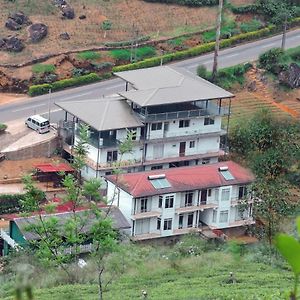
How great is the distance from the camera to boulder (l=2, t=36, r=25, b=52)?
133 feet

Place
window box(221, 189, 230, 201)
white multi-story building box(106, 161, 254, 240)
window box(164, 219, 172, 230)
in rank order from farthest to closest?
window box(221, 189, 230, 201)
window box(164, 219, 172, 230)
white multi-story building box(106, 161, 254, 240)

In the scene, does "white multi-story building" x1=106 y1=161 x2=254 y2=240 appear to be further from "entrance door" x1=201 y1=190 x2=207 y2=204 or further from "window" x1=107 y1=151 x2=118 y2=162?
"window" x1=107 y1=151 x2=118 y2=162

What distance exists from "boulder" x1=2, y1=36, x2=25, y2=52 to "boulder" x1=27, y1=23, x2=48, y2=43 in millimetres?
881

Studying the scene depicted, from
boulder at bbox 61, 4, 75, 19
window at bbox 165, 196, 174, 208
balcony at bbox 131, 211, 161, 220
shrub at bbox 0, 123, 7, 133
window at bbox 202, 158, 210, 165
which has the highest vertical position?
boulder at bbox 61, 4, 75, 19

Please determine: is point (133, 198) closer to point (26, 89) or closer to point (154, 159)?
point (154, 159)

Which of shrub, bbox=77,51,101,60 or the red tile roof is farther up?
shrub, bbox=77,51,101,60

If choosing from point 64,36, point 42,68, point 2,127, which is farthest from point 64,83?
point 2,127

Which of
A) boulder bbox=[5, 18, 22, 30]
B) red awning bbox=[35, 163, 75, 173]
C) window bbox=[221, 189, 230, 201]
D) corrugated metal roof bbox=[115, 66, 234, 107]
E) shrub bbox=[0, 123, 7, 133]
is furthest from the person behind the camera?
boulder bbox=[5, 18, 22, 30]

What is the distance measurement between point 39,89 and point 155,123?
25.4 feet

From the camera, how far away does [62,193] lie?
31.8 metres

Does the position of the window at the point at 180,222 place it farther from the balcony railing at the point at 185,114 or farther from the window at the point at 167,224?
the balcony railing at the point at 185,114

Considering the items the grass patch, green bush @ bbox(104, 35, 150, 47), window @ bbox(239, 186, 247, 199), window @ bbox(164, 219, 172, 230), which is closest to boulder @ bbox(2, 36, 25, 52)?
green bush @ bbox(104, 35, 150, 47)

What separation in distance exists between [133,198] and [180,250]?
589 centimetres

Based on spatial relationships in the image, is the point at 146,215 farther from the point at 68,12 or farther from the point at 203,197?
the point at 68,12
